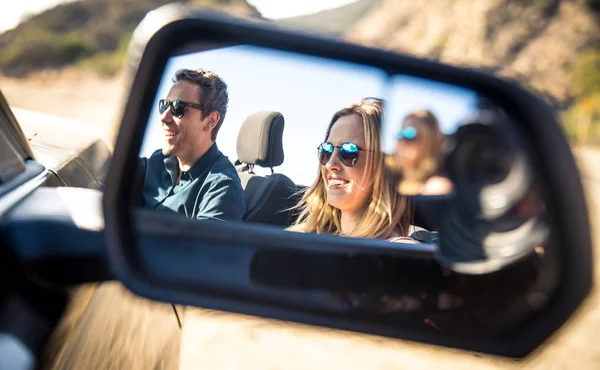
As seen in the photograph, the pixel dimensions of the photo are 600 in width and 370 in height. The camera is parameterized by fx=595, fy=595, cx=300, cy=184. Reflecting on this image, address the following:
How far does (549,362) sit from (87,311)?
4534 millimetres

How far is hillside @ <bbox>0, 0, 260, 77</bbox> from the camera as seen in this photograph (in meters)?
54.1

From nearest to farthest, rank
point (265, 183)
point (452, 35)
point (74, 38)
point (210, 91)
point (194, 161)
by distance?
1. point (210, 91)
2. point (194, 161)
3. point (265, 183)
4. point (452, 35)
5. point (74, 38)

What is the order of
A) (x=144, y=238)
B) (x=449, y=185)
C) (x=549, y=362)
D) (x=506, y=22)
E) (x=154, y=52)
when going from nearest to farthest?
(x=154, y=52) → (x=144, y=238) → (x=449, y=185) → (x=549, y=362) → (x=506, y=22)


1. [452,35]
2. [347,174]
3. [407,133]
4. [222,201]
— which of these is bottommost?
[222,201]

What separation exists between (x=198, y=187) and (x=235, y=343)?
2.81 metres

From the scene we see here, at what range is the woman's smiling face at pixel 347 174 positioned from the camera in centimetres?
206

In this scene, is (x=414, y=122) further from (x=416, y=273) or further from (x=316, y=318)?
(x=316, y=318)

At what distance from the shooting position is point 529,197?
1.35m

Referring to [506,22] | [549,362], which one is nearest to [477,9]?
[506,22]

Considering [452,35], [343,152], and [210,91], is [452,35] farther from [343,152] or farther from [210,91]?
[210,91]

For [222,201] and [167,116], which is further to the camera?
[222,201]

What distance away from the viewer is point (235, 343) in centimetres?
486

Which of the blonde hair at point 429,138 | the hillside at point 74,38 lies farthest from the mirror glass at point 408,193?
the hillside at point 74,38

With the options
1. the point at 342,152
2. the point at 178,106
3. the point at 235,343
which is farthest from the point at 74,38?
the point at 342,152
